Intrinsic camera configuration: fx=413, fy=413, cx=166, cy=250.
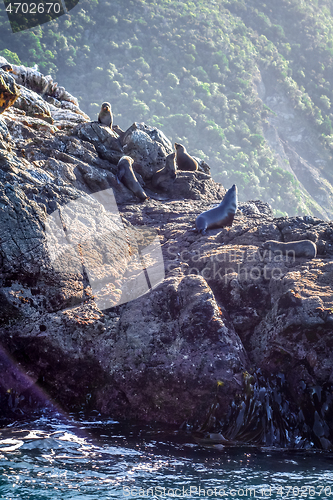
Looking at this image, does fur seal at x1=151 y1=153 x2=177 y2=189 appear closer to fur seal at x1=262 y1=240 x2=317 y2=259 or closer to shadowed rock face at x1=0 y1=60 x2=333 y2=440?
shadowed rock face at x1=0 y1=60 x2=333 y2=440

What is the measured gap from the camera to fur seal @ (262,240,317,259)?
17.8ft

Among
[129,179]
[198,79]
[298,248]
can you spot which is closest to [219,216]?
[298,248]

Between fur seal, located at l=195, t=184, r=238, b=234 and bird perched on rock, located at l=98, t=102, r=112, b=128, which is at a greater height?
bird perched on rock, located at l=98, t=102, r=112, b=128

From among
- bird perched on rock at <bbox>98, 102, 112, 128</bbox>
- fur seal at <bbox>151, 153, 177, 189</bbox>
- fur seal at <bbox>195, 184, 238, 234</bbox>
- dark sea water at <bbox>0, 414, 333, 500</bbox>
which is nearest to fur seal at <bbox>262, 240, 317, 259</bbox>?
fur seal at <bbox>195, 184, 238, 234</bbox>

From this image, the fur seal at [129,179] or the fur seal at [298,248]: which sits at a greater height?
the fur seal at [298,248]

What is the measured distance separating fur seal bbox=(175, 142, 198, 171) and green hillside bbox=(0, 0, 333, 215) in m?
48.8

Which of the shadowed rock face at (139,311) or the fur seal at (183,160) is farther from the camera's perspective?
the fur seal at (183,160)

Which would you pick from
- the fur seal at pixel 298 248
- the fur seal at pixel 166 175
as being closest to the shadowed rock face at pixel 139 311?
the fur seal at pixel 298 248

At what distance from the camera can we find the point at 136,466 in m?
3.24

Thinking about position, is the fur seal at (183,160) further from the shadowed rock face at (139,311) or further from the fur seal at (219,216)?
the shadowed rock face at (139,311)

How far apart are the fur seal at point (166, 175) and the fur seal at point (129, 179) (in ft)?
2.82

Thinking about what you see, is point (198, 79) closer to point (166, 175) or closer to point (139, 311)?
point (166, 175)

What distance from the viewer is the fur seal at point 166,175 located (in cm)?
947

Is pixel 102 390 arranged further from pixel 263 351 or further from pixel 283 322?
pixel 283 322
